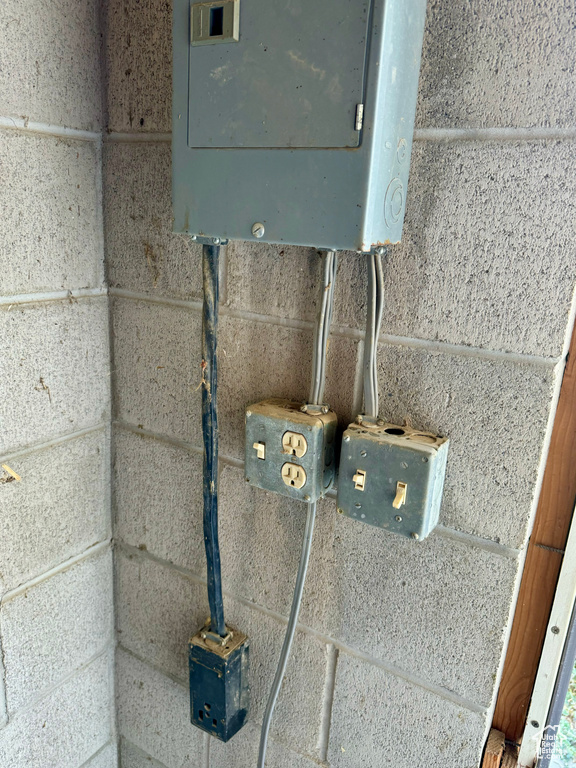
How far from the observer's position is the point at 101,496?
4.23 feet

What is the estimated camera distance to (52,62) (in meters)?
1.01

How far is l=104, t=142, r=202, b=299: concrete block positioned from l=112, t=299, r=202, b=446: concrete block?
5cm

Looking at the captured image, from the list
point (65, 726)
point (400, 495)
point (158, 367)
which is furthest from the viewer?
point (65, 726)

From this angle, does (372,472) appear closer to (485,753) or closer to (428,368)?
(428,368)

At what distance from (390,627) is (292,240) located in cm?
67

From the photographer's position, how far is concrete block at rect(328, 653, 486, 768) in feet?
3.03

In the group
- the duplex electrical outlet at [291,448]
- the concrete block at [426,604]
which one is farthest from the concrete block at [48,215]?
the concrete block at [426,604]

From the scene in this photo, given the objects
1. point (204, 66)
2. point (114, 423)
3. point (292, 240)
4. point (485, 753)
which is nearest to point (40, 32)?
point (204, 66)

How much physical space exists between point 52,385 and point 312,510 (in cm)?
58

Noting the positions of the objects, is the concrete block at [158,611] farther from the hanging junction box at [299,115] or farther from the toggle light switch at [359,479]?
the hanging junction box at [299,115]

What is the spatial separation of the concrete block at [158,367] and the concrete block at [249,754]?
633 mm
